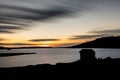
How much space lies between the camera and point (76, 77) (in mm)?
17750

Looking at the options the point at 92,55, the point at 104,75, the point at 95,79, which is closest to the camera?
the point at 95,79

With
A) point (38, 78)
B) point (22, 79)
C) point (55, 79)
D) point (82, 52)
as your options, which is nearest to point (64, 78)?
point (55, 79)

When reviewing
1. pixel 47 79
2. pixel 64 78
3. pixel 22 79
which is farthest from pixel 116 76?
pixel 22 79

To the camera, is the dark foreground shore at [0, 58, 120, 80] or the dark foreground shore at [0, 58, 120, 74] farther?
the dark foreground shore at [0, 58, 120, 74]

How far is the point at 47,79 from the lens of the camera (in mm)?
17203

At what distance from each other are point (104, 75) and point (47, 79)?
535cm

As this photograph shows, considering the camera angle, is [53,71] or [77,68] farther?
[77,68]

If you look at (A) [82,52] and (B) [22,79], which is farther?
(A) [82,52]

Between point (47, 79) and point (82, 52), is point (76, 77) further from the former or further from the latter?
point (82, 52)

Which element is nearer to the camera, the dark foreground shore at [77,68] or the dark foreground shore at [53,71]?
the dark foreground shore at [53,71]

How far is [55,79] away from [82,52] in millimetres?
11826

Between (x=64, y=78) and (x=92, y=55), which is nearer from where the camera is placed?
(x=64, y=78)

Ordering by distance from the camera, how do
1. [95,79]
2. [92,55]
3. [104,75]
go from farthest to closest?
[92,55]
[104,75]
[95,79]

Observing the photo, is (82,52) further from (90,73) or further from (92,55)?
(90,73)
